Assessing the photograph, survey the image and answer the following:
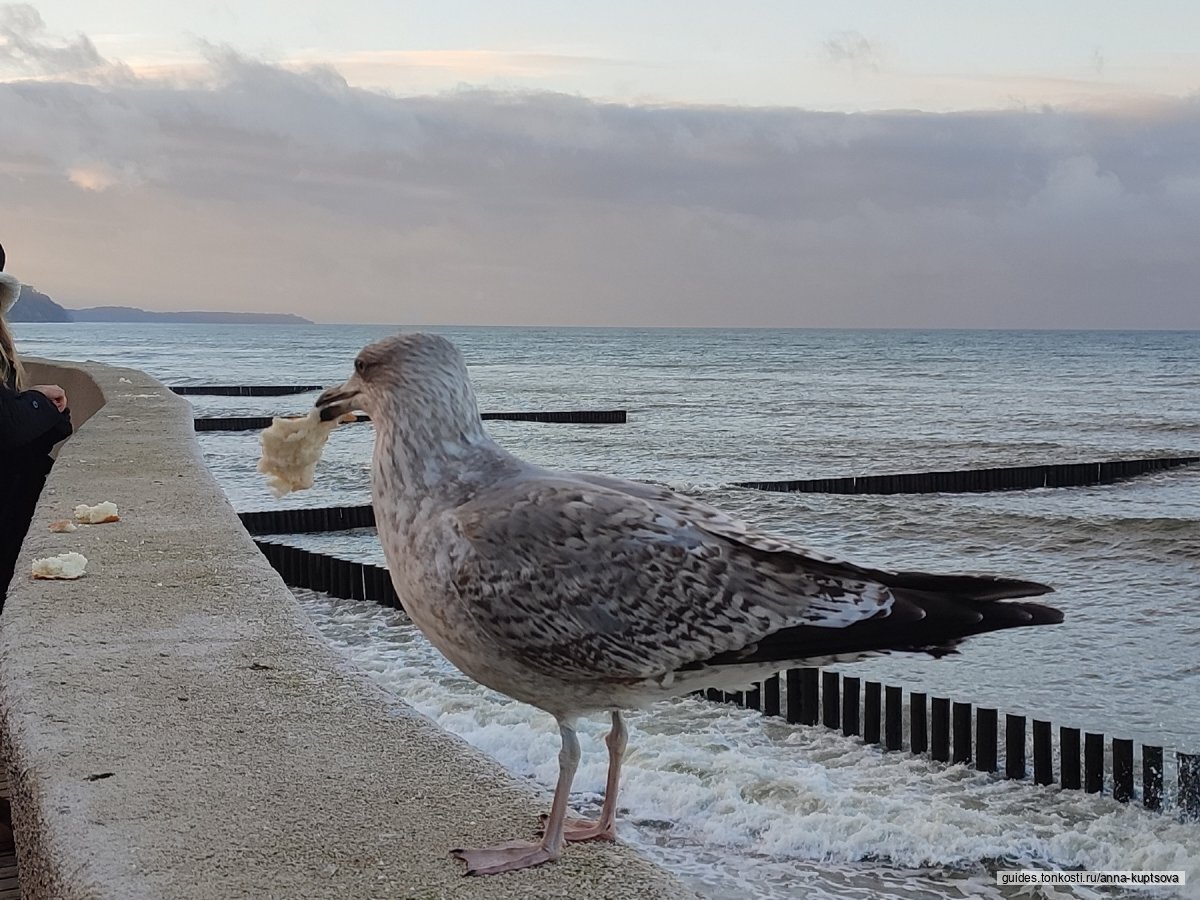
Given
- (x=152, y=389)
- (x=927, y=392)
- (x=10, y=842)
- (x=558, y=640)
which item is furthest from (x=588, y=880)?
(x=927, y=392)

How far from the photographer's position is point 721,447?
32.4m

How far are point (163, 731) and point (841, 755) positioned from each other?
18.8ft

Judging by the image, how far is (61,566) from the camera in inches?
218

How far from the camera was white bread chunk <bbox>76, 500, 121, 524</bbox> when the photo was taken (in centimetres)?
680

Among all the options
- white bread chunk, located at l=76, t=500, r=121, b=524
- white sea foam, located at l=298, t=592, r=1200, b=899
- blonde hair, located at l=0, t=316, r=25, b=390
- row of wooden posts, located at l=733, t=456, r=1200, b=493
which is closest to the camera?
blonde hair, located at l=0, t=316, r=25, b=390

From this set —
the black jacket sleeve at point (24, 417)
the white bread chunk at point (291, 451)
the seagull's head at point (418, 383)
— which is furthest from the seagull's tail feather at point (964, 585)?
the black jacket sleeve at point (24, 417)

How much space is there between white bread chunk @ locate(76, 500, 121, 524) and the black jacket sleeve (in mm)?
1001

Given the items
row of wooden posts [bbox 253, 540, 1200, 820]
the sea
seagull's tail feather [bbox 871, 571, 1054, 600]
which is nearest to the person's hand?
the sea

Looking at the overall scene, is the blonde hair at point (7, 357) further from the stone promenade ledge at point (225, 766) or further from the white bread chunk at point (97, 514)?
the stone promenade ledge at point (225, 766)

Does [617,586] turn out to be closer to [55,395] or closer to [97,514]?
[55,395]

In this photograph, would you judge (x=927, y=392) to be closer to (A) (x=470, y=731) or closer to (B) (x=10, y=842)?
(A) (x=470, y=731)

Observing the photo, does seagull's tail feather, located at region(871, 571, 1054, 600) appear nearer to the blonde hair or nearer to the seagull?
the seagull

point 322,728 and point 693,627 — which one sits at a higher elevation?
point 693,627

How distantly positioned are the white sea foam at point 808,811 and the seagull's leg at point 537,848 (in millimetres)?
3501
